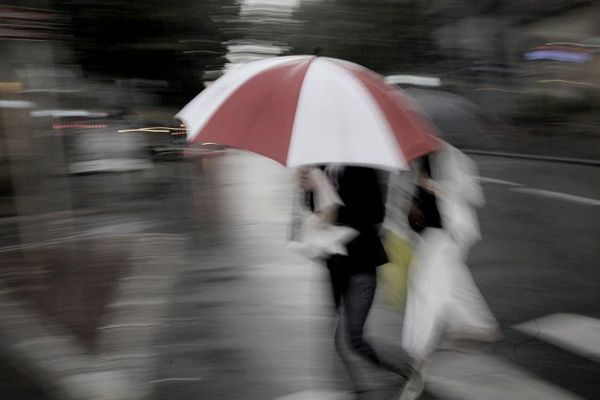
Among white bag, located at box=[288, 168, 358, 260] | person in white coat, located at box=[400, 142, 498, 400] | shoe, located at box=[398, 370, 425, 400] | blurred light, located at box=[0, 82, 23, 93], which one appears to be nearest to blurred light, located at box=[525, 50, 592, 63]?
blurred light, located at box=[0, 82, 23, 93]

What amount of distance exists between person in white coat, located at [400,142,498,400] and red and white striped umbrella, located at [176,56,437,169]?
361 millimetres

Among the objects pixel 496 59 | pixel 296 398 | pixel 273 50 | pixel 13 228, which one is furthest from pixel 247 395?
pixel 273 50

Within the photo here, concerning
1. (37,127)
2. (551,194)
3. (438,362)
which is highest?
(37,127)

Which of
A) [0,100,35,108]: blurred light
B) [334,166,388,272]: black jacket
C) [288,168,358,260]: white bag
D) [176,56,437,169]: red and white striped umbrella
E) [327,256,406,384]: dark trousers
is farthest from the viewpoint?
[0,100,35,108]: blurred light

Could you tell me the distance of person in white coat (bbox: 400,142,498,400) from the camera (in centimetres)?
357

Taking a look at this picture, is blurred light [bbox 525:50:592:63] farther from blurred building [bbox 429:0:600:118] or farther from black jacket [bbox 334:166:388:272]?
black jacket [bbox 334:166:388:272]

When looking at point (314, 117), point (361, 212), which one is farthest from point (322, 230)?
point (314, 117)

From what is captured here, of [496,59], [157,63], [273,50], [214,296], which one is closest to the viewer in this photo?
[214,296]

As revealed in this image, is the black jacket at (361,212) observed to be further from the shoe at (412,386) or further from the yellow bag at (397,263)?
the shoe at (412,386)

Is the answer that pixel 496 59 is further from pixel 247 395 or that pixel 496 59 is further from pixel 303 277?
pixel 247 395

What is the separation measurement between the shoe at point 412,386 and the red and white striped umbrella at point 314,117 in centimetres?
139

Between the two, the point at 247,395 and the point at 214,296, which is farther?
the point at 214,296

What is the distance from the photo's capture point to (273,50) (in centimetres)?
3569

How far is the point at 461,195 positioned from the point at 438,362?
1.43 m
